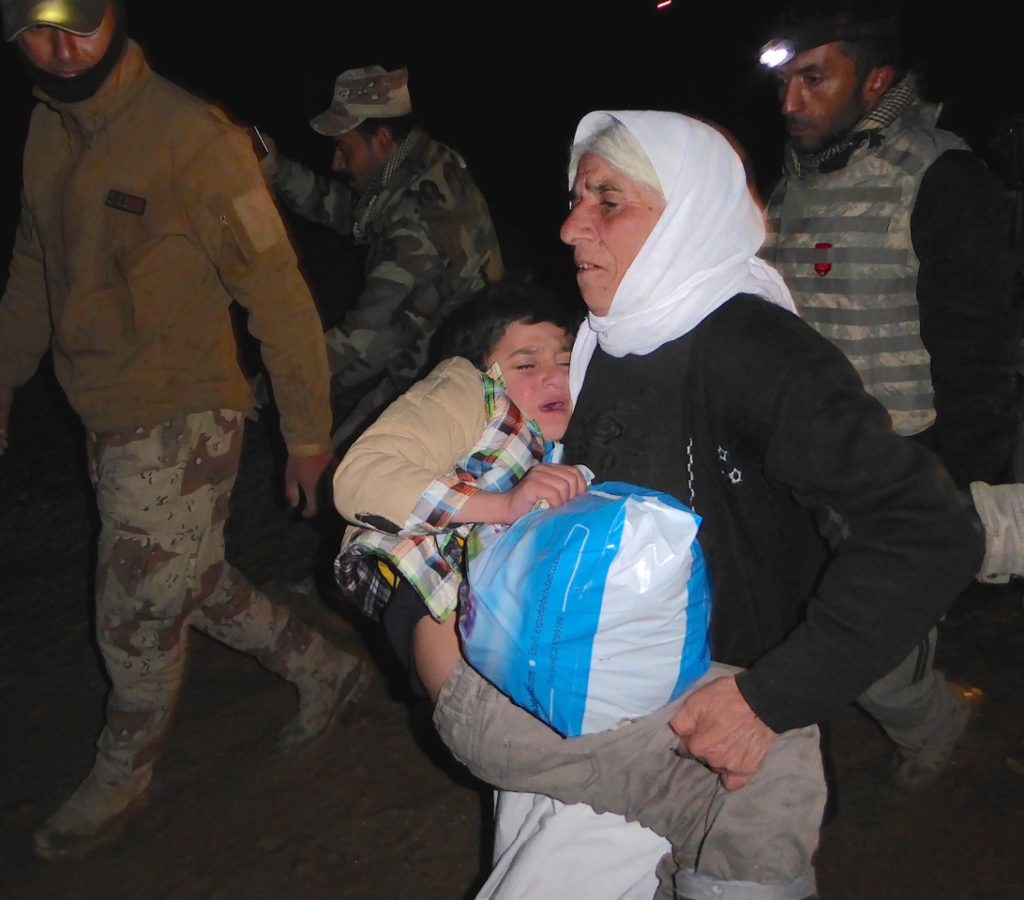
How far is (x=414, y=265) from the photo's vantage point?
146 inches

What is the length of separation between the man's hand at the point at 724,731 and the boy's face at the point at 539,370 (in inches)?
26.2

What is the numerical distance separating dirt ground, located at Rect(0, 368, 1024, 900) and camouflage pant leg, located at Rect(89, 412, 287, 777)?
1.18ft

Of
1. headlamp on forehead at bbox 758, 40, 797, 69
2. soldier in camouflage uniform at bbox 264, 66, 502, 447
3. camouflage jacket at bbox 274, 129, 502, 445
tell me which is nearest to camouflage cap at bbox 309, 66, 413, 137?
soldier in camouflage uniform at bbox 264, 66, 502, 447

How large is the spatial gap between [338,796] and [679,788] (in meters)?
1.96

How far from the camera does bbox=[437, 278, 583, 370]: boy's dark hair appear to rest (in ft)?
7.56

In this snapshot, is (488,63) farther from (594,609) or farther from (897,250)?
(594,609)

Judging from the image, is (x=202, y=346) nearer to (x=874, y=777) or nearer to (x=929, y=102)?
(x=929, y=102)

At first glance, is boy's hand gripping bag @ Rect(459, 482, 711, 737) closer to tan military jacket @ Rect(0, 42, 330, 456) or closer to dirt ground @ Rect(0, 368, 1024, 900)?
dirt ground @ Rect(0, 368, 1024, 900)

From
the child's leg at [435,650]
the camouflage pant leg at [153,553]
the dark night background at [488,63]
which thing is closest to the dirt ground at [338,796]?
the camouflage pant leg at [153,553]

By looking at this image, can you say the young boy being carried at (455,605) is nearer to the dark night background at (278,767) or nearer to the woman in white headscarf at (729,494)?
the woman in white headscarf at (729,494)

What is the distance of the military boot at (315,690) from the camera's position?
3.66 m

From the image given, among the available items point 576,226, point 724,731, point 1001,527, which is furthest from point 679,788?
point 576,226

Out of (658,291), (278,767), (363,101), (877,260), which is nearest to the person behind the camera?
(658,291)

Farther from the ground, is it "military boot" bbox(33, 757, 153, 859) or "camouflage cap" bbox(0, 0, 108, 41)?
"camouflage cap" bbox(0, 0, 108, 41)
